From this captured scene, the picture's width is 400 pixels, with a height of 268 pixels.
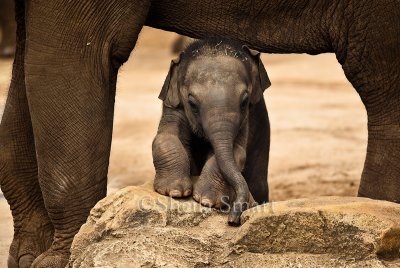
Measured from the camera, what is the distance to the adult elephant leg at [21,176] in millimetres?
7367

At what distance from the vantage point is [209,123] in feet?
20.3

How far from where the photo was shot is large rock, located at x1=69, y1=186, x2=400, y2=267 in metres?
5.62

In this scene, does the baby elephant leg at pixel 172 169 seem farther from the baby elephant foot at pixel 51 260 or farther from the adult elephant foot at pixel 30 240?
the adult elephant foot at pixel 30 240

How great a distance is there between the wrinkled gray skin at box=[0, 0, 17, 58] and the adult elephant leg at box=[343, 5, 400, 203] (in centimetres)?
842

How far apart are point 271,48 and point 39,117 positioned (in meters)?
1.17

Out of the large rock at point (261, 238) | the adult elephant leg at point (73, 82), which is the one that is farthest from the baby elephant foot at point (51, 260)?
the large rock at point (261, 238)

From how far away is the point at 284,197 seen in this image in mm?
9414

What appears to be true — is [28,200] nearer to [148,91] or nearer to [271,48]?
[271,48]

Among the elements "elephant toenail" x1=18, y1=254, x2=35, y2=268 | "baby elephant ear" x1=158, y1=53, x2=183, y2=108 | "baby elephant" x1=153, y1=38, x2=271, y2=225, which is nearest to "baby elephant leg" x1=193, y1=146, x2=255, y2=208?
"baby elephant" x1=153, y1=38, x2=271, y2=225

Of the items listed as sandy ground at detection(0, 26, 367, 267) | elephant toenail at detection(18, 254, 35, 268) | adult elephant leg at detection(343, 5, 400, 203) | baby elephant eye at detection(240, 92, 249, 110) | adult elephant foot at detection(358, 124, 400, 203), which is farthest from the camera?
sandy ground at detection(0, 26, 367, 267)

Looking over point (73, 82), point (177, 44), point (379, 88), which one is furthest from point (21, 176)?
point (177, 44)

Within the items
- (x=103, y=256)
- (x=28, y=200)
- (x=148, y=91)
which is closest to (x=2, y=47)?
(x=148, y=91)

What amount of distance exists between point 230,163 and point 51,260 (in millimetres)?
1182

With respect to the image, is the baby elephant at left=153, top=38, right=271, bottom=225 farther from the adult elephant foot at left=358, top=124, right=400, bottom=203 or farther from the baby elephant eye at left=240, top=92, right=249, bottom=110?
the adult elephant foot at left=358, top=124, right=400, bottom=203
